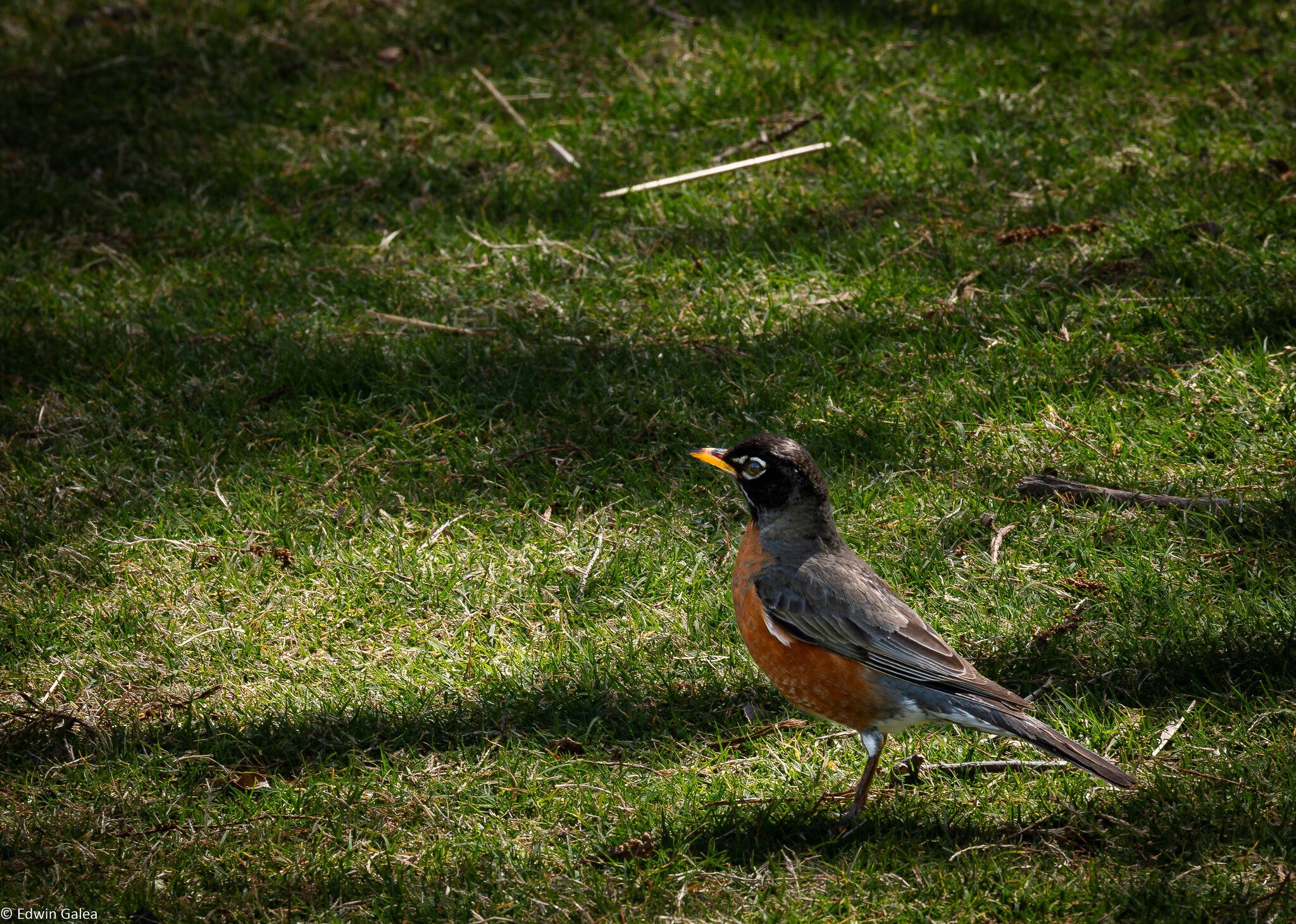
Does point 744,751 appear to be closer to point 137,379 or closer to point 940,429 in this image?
point 940,429

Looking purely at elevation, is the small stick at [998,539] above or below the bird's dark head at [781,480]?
Result: below

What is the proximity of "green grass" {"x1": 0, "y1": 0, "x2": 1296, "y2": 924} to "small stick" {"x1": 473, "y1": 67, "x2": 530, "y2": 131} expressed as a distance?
0.22 feet

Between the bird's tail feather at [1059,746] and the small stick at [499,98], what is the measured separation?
533 centimetres

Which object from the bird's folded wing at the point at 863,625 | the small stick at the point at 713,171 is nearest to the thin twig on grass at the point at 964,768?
the bird's folded wing at the point at 863,625

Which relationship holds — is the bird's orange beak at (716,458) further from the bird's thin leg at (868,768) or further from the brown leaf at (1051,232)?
the brown leaf at (1051,232)

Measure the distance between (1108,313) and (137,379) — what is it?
4627 mm

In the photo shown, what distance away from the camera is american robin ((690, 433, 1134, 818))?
12.4ft

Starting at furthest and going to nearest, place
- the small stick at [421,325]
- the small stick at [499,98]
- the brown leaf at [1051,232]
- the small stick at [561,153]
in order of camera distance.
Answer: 1. the small stick at [499,98]
2. the small stick at [561,153]
3. the brown leaf at [1051,232]
4. the small stick at [421,325]

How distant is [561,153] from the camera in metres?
7.48

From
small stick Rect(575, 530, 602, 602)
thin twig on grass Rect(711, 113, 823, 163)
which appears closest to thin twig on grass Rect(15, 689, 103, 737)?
small stick Rect(575, 530, 602, 602)

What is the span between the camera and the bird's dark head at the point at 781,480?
4.27m

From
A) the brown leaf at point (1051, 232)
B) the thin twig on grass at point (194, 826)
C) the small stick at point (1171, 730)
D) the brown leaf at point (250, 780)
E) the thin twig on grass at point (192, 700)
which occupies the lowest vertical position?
the brown leaf at point (250, 780)

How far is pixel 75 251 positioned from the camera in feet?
22.9

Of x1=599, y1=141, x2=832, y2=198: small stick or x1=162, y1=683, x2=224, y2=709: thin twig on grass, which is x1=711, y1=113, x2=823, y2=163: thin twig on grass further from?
x1=162, y1=683, x2=224, y2=709: thin twig on grass
